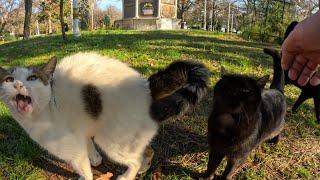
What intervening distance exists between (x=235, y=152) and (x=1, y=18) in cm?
4541

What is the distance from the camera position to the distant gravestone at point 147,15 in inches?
1120

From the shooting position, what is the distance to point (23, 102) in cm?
302

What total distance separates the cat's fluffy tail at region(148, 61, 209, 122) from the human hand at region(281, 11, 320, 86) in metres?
1.03

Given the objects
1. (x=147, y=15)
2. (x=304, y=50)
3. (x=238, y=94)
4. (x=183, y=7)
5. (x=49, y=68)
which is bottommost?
(x=238, y=94)

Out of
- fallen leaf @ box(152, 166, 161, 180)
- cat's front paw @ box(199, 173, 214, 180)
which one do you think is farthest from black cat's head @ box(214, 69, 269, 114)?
fallen leaf @ box(152, 166, 161, 180)

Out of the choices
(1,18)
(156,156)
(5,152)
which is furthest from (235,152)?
(1,18)

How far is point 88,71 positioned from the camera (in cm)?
339

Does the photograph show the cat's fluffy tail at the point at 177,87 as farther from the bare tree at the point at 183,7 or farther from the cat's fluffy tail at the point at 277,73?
the bare tree at the point at 183,7

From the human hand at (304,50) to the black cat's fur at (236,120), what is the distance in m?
0.65

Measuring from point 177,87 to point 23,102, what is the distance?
128 centimetres

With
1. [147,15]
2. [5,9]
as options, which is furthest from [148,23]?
[5,9]

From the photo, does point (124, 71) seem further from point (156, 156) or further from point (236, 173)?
point (236, 173)

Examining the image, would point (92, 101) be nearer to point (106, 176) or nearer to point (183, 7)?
point (106, 176)

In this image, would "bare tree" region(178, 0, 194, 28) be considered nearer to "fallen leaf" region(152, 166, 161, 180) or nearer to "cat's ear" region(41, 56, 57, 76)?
"fallen leaf" region(152, 166, 161, 180)
